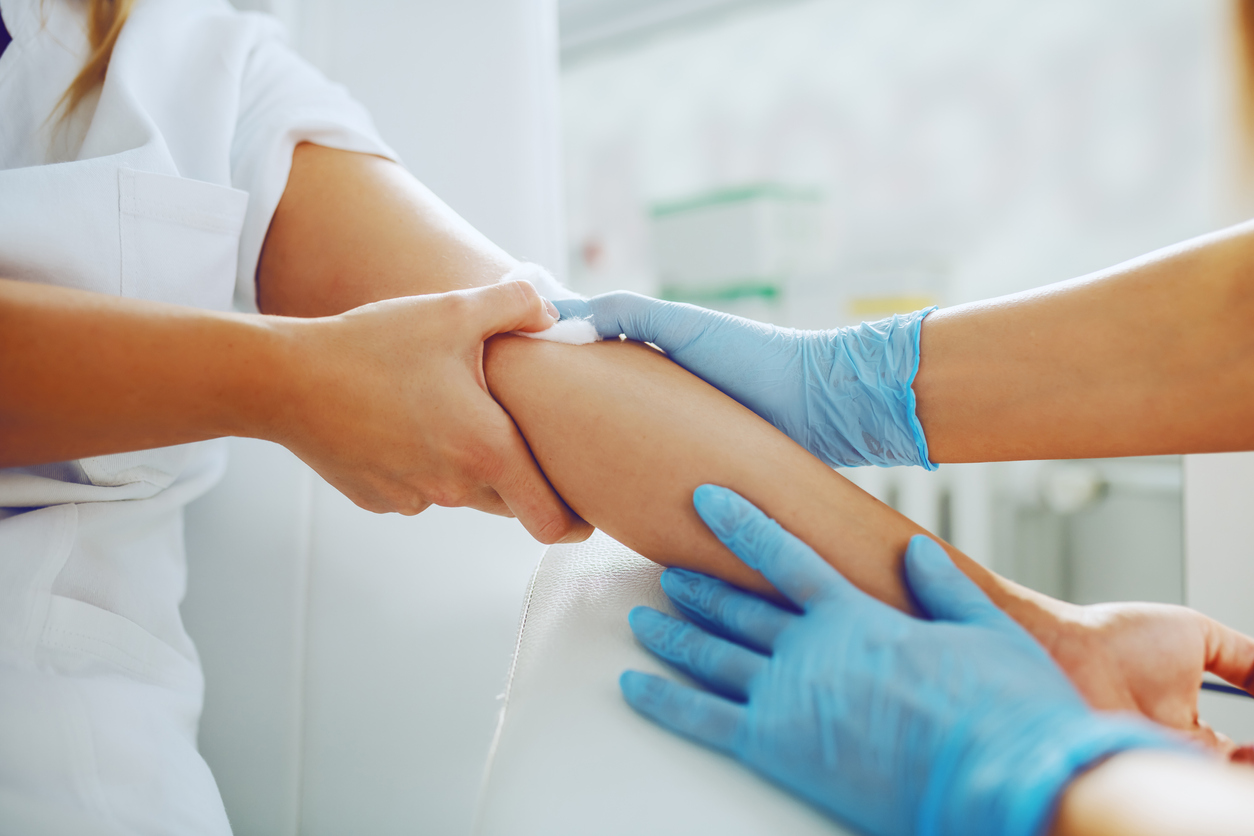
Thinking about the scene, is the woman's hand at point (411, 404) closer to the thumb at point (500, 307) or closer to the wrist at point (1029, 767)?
the thumb at point (500, 307)

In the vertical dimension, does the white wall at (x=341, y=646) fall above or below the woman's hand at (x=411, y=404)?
below

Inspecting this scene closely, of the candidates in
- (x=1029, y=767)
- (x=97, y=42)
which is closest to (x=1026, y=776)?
(x=1029, y=767)

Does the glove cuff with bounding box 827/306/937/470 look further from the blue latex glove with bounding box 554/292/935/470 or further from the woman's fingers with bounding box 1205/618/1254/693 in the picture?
the woman's fingers with bounding box 1205/618/1254/693

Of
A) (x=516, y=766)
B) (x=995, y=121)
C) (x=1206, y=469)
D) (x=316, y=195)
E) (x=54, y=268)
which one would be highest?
(x=995, y=121)

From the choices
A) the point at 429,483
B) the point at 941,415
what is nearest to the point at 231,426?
the point at 429,483

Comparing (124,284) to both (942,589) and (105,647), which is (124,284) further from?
(942,589)

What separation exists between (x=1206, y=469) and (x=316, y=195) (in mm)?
1127

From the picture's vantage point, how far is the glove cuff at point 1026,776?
39cm

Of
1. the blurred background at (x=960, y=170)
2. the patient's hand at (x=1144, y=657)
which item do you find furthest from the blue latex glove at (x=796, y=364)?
the blurred background at (x=960, y=170)

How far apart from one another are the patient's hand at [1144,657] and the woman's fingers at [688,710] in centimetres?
29

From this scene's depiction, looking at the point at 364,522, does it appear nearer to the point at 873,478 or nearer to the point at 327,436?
the point at 327,436

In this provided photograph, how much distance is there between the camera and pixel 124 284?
686 mm

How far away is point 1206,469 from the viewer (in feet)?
2.77

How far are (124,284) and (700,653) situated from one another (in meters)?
0.66
